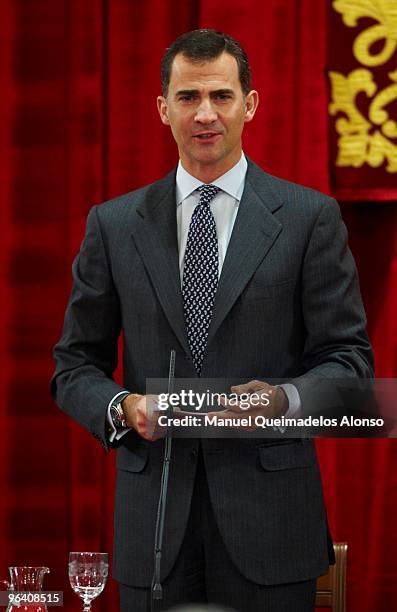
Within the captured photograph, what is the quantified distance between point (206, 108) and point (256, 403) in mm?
519

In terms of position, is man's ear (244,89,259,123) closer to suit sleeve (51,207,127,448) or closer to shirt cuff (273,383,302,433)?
suit sleeve (51,207,127,448)

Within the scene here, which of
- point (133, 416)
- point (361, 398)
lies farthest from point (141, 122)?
point (361, 398)

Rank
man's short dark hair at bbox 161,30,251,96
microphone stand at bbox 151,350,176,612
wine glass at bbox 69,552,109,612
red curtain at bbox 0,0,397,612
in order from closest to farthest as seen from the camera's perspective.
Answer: microphone stand at bbox 151,350,176,612, wine glass at bbox 69,552,109,612, man's short dark hair at bbox 161,30,251,96, red curtain at bbox 0,0,397,612

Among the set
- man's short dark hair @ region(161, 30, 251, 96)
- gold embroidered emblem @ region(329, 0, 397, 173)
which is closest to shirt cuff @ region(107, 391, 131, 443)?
man's short dark hair @ region(161, 30, 251, 96)

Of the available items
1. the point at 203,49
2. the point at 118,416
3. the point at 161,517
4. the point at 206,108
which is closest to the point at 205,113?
the point at 206,108

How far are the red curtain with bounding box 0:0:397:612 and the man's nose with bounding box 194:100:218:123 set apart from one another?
3.59 feet

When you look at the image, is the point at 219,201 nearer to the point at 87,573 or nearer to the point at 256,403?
the point at 256,403

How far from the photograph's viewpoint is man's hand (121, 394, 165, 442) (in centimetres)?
129

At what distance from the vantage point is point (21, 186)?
277 centimetres

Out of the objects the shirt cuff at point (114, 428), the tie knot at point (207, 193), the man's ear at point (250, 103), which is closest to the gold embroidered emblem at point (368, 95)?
the man's ear at point (250, 103)

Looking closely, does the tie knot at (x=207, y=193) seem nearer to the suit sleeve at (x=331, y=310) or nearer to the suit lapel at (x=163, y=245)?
the suit lapel at (x=163, y=245)

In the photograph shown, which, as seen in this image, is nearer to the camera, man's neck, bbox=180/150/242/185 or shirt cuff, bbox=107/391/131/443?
shirt cuff, bbox=107/391/131/443

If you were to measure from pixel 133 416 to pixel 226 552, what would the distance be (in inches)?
10.4

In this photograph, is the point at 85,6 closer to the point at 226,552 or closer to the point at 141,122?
the point at 141,122
